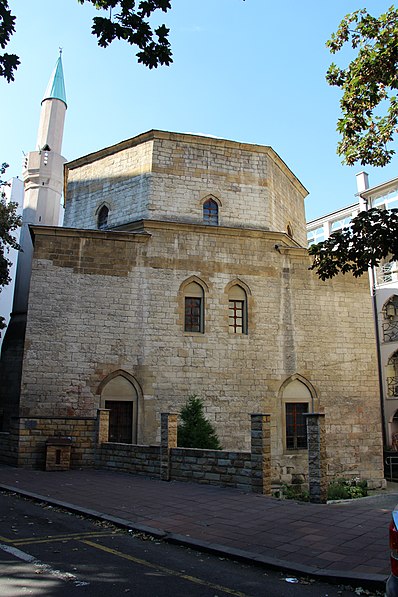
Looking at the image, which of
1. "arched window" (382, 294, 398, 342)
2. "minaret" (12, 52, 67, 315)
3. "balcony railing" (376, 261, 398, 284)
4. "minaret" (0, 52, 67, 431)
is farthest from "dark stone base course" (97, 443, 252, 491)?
"balcony railing" (376, 261, 398, 284)

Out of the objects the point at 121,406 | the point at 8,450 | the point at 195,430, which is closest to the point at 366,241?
the point at 195,430

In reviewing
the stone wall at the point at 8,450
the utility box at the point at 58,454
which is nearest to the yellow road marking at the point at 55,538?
the utility box at the point at 58,454

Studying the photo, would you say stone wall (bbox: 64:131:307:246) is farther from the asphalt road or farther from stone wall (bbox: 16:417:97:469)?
the asphalt road

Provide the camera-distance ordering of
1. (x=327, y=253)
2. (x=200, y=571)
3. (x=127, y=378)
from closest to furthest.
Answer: (x=200, y=571) → (x=327, y=253) → (x=127, y=378)

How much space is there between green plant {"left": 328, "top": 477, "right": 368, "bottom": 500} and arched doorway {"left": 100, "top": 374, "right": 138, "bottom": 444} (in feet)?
19.0

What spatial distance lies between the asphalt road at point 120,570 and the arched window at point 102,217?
13.2 meters

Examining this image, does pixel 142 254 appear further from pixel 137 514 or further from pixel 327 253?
pixel 137 514

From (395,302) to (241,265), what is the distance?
491 inches

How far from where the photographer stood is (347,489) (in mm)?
13312

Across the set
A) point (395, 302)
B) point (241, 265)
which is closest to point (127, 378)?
point (241, 265)

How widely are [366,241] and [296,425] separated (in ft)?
30.3

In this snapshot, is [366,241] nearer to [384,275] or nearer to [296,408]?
[296,408]

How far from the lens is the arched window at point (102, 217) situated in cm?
1833

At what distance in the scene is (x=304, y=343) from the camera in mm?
16266
